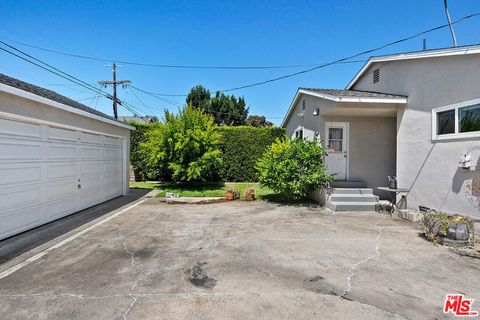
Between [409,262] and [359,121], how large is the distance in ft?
20.5

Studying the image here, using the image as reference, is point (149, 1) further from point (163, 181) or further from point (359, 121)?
point (359, 121)

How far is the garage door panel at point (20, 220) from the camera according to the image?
16.4 ft

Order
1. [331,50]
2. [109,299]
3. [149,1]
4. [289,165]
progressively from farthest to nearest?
[331,50] < [149,1] < [289,165] < [109,299]

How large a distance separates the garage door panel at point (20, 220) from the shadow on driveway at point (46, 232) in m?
0.12

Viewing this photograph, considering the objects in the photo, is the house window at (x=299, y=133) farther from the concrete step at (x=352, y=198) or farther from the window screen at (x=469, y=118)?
the window screen at (x=469, y=118)

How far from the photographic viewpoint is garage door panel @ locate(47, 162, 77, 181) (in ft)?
20.4

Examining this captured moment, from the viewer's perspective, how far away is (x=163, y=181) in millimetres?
14164

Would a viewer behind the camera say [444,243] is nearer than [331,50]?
Yes

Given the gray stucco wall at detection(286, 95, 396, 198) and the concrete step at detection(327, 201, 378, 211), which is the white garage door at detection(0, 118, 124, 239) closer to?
the concrete step at detection(327, 201, 378, 211)

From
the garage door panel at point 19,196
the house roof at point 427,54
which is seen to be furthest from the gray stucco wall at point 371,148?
the garage door panel at point 19,196

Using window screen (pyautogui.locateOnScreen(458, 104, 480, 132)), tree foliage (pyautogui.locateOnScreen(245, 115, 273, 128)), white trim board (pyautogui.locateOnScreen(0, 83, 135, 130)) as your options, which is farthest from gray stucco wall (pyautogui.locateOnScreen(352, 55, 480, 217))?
tree foliage (pyautogui.locateOnScreen(245, 115, 273, 128))

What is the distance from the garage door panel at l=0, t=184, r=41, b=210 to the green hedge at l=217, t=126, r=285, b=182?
894 cm

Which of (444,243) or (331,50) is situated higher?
(331,50)

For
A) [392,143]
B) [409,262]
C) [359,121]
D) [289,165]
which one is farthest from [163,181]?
[409,262]
